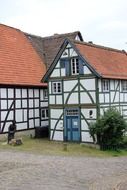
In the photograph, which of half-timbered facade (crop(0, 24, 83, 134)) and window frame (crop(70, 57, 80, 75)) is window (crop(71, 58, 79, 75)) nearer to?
window frame (crop(70, 57, 80, 75))

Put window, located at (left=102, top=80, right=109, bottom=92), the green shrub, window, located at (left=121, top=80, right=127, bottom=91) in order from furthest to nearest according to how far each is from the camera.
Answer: window, located at (left=121, top=80, right=127, bottom=91) → window, located at (left=102, top=80, right=109, bottom=92) → the green shrub

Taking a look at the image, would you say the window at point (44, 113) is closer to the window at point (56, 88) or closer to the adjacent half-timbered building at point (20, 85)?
the adjacent half-timbered building at point (20, 85)

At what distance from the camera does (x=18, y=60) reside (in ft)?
112

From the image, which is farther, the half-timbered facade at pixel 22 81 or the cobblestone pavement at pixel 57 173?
the half-timbered facade at pixel 22 81

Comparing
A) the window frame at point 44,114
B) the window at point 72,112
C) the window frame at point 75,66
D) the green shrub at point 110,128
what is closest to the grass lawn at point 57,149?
the green shrub at point 110,128

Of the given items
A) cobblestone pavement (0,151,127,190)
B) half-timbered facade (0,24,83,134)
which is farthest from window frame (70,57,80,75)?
cobblestone pavement (0,151,127,190)

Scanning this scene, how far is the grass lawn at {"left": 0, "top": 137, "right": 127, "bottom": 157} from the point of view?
81.0 ft

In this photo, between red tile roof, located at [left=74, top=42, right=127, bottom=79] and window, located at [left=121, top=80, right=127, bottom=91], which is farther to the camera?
window, located at [left=121, top=80, right=127, bottom=91]

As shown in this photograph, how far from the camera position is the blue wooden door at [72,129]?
2958cm

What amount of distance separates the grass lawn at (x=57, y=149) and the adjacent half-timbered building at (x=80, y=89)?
1599mm

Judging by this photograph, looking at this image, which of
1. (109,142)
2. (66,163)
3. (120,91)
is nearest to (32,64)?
(120,91)

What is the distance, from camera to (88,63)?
28766 millimetres

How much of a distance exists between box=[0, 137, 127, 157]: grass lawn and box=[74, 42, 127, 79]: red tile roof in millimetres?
5602

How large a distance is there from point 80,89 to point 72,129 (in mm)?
3207
